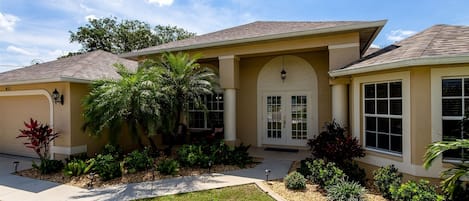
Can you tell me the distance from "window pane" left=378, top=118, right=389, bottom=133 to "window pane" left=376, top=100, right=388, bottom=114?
219 mm

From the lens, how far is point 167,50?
428 inches

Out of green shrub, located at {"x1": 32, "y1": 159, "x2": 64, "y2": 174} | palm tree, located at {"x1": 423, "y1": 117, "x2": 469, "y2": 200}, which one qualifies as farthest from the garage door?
palm tree, located at {"x1": 423, "y1": 117, "x2": 469, "y2": 200}

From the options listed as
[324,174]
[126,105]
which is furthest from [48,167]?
[324,174]

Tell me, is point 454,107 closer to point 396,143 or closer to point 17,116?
point 396,143

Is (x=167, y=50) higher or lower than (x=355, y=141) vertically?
higher

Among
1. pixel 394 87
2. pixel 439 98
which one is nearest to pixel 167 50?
pixel 394 87

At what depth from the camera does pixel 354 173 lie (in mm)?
6855

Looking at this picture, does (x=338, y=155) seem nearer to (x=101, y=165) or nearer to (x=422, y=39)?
(x=422, y=39)

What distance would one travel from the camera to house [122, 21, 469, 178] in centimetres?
597

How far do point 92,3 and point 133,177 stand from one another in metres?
9.22

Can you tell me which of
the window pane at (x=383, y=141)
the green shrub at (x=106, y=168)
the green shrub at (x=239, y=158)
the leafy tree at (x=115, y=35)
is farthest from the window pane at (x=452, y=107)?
the leafy tree at (x=115, y=35)

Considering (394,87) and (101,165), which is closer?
(394,87)

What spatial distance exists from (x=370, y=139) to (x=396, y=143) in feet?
2.67

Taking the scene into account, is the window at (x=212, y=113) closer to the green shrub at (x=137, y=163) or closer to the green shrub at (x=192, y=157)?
the green shrub at (x=192, y=157)
